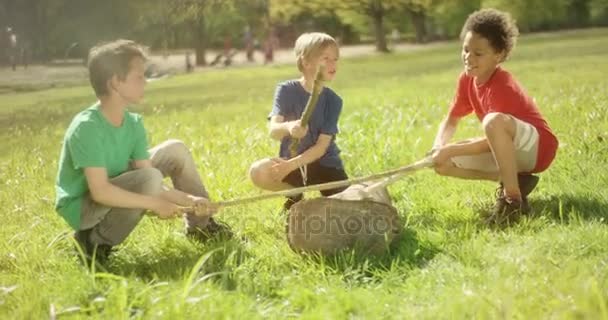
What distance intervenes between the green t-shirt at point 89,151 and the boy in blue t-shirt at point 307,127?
70 centimetres

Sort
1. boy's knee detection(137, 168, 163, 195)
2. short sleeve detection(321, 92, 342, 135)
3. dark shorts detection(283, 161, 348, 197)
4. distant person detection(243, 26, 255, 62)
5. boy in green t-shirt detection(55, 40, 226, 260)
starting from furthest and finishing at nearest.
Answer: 1. distant person detection(243, 26, 255, 62)
2. dark shorts detection(283, 161, 348, 197)
3. short sleeve detection(321, 92, 342, 135)
4. boy's knee detection(137, 168, 163, 195)
5. boy in green t-shirt detection(55, 40, 226, 260)

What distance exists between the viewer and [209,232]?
3096 millimetres

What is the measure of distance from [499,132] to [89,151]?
1.70m

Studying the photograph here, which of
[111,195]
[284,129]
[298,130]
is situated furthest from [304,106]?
[111,195]

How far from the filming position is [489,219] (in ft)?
9.66

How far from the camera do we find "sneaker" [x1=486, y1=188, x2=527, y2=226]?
293cm

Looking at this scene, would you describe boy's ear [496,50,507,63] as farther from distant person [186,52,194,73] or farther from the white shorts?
distant person [186,52,194,73]

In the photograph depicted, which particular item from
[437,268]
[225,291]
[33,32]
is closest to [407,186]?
[437,268]

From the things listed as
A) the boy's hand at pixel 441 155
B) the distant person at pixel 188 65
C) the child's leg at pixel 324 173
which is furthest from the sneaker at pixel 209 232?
the distant person at pixel 188 65

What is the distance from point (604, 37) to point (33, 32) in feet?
45.3

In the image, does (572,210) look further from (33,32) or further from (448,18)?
(448,18)

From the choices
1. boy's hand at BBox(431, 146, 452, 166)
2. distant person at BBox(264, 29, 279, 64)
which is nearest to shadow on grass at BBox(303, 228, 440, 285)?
boy's hand at BBox(431, 146, 452, 166)

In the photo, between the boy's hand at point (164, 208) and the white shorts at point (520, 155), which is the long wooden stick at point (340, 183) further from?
the white shorts at point (520, 155)

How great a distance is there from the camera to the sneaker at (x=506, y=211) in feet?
9.61
